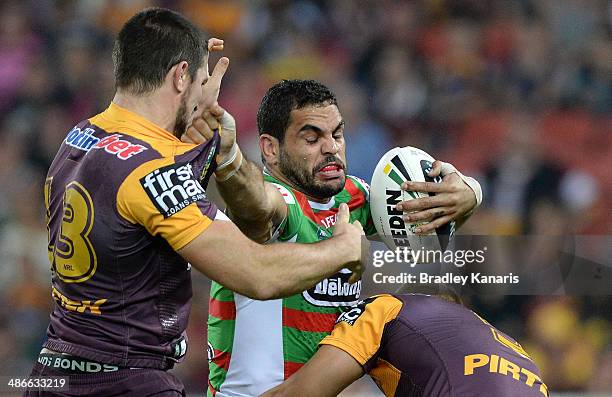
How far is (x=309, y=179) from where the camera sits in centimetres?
446

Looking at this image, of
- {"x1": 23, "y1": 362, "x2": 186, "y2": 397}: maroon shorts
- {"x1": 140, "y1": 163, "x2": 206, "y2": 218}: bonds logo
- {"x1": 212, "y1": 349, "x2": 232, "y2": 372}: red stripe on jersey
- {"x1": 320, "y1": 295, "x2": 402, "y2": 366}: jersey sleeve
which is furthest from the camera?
{"x1": 212, "y1": 349, "x2": 232, "y2": 372}: red stripe on jersey

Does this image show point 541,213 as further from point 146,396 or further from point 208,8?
point 146,396

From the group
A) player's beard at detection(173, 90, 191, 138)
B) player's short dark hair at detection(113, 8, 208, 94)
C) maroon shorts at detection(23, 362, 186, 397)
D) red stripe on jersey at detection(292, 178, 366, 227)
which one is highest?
player's short dark hair at detection(113, 8, 208, 94)

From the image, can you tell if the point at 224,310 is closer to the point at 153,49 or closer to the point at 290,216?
the point at 290,216

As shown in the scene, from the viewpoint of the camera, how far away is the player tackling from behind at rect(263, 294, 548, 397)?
3.69 metres

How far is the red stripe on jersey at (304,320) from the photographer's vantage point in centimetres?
429

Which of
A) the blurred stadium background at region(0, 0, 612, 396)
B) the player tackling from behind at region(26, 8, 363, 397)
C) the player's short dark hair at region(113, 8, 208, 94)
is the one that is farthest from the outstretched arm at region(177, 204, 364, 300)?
the blurred stadium background at region(0, 0, 612, 396)

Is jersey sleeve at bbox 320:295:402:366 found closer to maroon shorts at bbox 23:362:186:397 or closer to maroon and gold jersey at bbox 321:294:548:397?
maroon and gold jersey at bbox 321:294:548:397

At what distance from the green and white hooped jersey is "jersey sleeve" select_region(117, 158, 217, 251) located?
110 cm

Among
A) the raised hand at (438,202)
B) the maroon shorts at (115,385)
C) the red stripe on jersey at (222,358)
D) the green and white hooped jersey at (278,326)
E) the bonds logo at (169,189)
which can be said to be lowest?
the red stripe on jersey at (222,358)

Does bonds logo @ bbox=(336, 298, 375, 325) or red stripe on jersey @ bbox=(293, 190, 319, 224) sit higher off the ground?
red stripe on jersey @ bbox=(293, 190, 319, 224)

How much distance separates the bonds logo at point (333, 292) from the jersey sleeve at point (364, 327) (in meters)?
0.28

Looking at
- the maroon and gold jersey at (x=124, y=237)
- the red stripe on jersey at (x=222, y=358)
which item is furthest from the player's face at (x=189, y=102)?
the red stripe on jersey at (x=222, y=358)

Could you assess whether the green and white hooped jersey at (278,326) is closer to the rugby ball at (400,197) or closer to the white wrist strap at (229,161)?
the rugby ball at (400,197)
